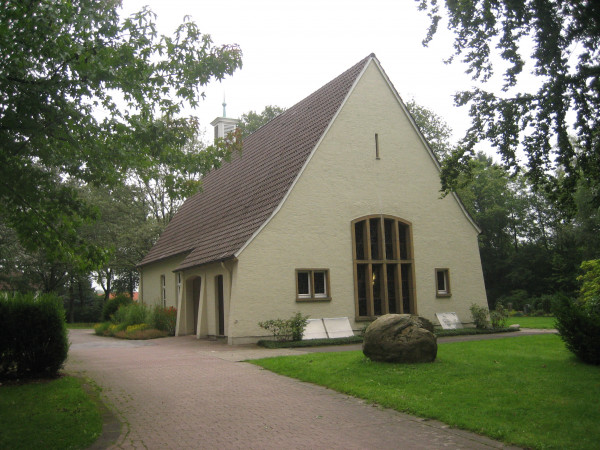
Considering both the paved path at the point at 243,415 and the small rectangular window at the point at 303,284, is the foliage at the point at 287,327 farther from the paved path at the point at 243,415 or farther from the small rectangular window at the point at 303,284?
the paved path at the point at 243,415

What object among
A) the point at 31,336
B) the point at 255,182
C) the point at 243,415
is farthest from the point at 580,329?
the point at 255,182

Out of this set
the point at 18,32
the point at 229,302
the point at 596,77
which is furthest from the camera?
the point at 229,302

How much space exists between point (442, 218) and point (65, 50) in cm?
1775

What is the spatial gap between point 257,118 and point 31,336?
4060 centimetres

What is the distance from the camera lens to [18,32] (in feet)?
24.9

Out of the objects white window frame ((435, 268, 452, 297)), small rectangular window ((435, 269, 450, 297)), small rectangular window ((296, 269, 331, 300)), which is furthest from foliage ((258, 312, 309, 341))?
small rectangular window ((435, 269, 450, 297))

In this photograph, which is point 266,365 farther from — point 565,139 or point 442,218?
point 442,218

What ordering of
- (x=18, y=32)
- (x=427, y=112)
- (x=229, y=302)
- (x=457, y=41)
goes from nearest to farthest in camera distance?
(x=18, y=32), (x=457, y=41), (x=229, y=302), (x=427, y=112)

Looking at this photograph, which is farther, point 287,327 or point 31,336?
point 287,327

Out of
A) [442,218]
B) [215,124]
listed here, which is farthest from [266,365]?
[215,124]

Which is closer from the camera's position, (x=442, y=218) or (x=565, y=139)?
(x=565, y=139)

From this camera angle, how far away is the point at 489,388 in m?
8.68

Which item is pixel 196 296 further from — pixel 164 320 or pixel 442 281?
pixel 442 281

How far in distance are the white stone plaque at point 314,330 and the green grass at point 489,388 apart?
458 centimetres
